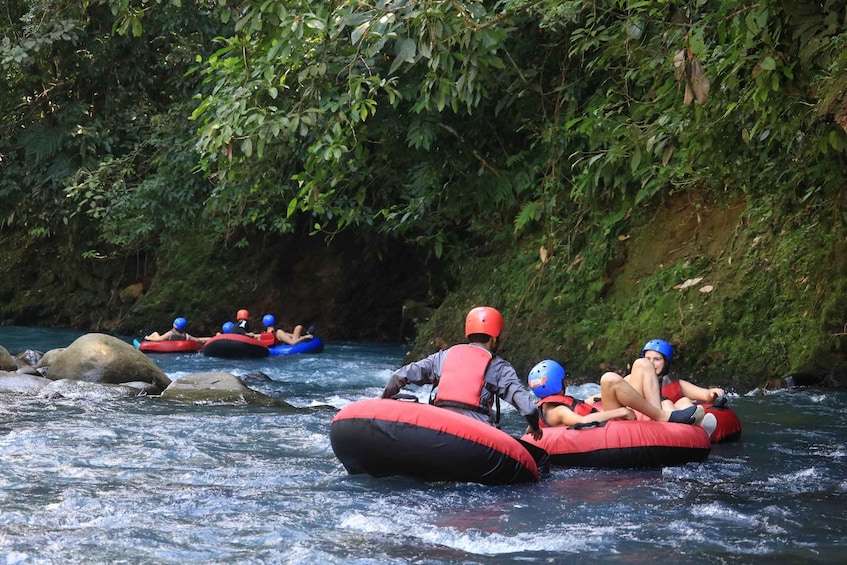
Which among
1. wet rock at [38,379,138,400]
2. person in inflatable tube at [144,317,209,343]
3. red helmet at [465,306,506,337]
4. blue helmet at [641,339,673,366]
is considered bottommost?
wet rock at [38,379,138,400]

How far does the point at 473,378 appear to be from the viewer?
678cm

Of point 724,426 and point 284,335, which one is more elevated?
point 284,335

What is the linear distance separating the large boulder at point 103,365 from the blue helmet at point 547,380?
529 centimetres

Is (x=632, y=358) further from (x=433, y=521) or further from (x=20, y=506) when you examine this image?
(x=20, y=506)

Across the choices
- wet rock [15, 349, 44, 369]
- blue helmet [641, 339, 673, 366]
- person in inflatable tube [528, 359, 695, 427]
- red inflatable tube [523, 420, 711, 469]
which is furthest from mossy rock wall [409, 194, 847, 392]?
wet rock [15, 349, 44, 369]

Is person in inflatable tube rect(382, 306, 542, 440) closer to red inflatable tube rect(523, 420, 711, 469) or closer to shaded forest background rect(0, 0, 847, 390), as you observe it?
red inflatable tube rect(523, 420, 711, 469)

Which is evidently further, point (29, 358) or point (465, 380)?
point (29, 358)

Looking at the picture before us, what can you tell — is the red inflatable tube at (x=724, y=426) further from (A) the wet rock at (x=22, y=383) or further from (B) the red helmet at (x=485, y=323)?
(A) the wet rock at (x=22, y=383)

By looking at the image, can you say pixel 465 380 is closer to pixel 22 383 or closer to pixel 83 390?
pixel 83 390

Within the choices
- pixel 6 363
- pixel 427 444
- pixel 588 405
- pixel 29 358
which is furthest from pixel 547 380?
pixel 29 358

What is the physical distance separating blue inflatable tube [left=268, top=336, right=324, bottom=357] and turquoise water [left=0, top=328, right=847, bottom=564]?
8.46 meters

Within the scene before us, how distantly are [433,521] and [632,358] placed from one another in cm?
636

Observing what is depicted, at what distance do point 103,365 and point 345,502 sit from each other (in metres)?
6.28

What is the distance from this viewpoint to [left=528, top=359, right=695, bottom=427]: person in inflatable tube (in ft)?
25.1
